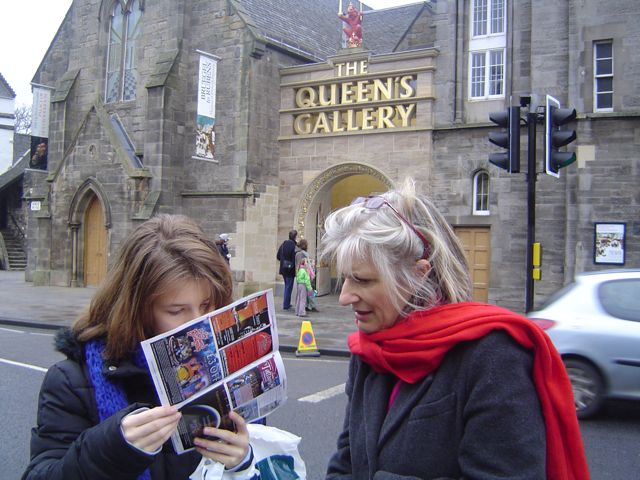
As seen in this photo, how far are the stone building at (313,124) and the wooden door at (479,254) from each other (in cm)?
5

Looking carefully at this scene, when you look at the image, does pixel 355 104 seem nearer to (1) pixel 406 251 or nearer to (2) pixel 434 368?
(1) pixel 406 251

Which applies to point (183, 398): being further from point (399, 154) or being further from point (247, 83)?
point (247, 83)

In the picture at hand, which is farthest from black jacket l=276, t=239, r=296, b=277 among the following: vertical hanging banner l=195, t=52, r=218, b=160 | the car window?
the car window

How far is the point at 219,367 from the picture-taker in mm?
1932

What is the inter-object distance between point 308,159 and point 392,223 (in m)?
18.6

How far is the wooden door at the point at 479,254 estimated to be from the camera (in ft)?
56.9

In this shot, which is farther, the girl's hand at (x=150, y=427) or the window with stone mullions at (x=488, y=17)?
the window with stone mullions at (x=488, y=17)

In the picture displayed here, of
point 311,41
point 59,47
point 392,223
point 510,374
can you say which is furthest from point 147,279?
point 59,47

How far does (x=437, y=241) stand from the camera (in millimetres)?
1964

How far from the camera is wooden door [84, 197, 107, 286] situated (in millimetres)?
23234

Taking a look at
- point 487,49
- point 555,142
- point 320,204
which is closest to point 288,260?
point 320,204

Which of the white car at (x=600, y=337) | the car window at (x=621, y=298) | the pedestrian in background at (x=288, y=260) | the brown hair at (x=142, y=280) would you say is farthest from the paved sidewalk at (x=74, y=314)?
the brown hair at (x=142, y=280)

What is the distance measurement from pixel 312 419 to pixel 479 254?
37.8 feet

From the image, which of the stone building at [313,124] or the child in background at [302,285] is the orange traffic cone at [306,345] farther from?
the stone building at [313,124]
